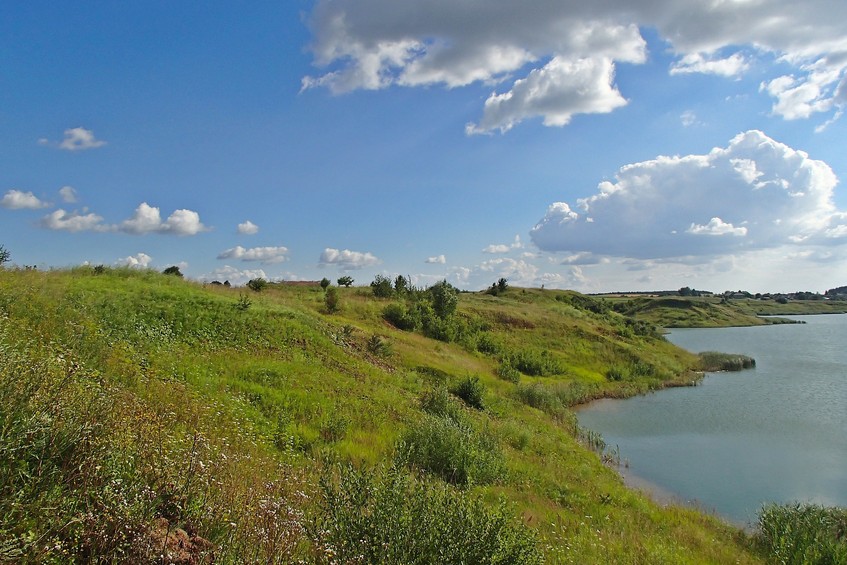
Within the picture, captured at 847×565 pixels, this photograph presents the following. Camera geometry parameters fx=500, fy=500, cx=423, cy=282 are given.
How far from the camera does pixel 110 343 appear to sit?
487 inches

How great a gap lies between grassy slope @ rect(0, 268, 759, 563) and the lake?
2951mm

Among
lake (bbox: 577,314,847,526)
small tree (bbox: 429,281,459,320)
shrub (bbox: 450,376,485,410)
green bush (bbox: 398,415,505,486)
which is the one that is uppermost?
small tree (bbox: 429,281,459,320)

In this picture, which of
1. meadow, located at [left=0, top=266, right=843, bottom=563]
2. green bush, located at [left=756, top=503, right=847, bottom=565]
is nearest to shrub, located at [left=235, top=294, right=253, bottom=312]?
meadow, located at [left=0, top=266, right=843, bottom=563]

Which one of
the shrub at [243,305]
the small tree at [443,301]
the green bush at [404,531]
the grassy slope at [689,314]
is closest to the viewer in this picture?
the green bush at [404,531]

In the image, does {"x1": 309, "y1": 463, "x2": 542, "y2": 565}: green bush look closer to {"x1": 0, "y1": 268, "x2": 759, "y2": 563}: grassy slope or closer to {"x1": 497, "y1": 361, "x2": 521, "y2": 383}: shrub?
{"x1": 0, "y1": 268, "x2": 759, "y2": 563}: grassy slope

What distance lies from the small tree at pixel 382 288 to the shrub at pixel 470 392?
22032mm

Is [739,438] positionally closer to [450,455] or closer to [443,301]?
[450,455]

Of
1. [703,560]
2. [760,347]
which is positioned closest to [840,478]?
[703,560]

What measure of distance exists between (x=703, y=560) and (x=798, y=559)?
221 cm

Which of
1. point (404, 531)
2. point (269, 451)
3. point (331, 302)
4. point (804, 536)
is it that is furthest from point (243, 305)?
point (804, 536)

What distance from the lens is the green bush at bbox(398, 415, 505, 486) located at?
10781 mm

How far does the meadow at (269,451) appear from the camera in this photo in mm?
4125

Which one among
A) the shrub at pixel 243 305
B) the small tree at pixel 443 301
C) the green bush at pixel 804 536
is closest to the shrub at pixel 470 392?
the shrub at pixel 243 305

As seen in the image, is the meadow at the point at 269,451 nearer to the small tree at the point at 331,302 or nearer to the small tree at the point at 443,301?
the small tree at the point at 331,302
